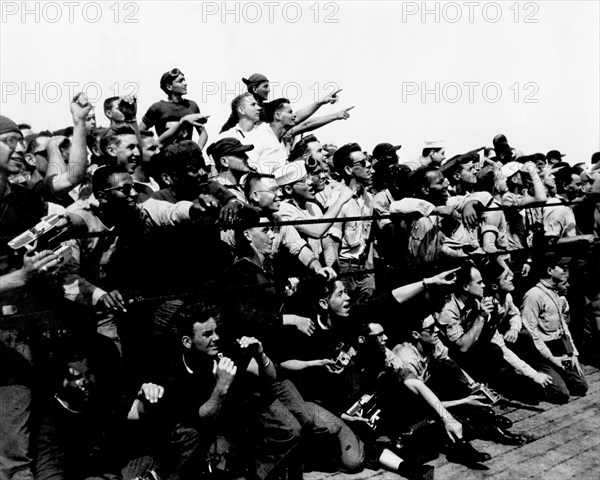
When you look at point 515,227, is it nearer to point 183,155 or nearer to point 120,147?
point 183,155

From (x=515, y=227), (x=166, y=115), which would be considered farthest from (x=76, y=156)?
(x=515, y=227)

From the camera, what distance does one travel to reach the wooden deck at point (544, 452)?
5319mm

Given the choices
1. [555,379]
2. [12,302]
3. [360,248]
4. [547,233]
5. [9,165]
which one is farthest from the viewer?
[547,233]

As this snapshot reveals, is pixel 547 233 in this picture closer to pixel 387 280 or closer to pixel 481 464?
pixel 387 280

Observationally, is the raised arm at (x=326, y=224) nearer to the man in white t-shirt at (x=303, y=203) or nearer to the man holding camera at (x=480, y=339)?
the man in white t-shirt at (x=303, y=203)

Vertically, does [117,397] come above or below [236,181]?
below

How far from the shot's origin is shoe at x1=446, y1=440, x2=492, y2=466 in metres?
5.42

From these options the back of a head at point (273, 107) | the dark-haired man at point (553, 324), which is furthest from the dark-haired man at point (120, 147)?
the dark-haired man at point (553, 324)

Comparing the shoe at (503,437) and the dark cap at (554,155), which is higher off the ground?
the dark cap at (554,155)

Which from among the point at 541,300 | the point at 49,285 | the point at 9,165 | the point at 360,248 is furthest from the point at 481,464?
the point at 9,165

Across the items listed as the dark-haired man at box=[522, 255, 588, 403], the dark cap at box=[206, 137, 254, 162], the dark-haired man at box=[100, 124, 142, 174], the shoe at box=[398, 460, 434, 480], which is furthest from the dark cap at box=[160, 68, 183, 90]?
the dark-haired man at box=[522, 255, 588, 403]

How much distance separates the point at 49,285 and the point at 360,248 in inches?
118

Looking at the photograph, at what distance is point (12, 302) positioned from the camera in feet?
11.6

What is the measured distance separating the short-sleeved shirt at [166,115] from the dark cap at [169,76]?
168 millimetres
